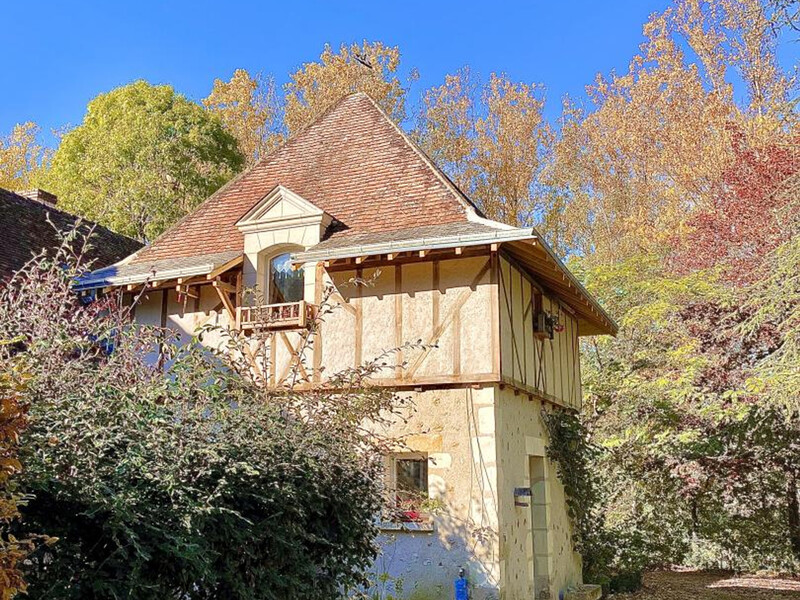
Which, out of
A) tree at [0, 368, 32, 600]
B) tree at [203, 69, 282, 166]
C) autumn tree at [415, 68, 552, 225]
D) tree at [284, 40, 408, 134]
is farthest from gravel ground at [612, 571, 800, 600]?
tree at [203, 69, 282, 166]

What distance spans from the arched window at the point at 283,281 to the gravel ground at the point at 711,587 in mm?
6243

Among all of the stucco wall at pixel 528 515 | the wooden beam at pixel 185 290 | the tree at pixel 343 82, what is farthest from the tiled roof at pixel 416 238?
the tree at pixel 343 82

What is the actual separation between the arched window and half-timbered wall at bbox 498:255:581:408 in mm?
2536

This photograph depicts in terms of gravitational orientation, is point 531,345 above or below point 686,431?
above

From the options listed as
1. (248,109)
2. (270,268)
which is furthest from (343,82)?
(270,268)

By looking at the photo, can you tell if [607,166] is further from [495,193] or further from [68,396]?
[68,396]

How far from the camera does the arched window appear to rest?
9391 mm

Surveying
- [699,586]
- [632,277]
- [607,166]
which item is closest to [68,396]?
[699,586]

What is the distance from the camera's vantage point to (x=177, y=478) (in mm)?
3809

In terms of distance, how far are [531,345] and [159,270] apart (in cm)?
468

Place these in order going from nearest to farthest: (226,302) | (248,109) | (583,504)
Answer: (226,302), (583,504), (248,109)

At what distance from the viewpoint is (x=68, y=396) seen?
392 centimetres

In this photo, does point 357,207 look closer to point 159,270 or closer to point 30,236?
point 159,270

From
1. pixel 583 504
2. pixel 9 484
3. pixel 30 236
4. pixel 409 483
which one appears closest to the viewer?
pixel 9 484
